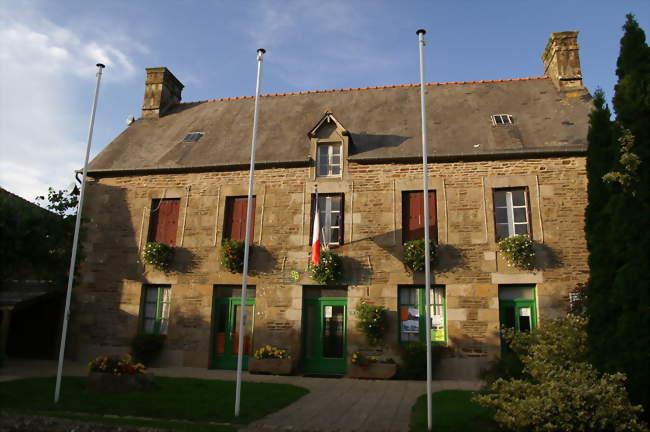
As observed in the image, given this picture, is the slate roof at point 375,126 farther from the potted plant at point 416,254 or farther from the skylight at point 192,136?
the potted plant at point 416,254

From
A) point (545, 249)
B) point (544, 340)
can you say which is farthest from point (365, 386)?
point (545, 249)

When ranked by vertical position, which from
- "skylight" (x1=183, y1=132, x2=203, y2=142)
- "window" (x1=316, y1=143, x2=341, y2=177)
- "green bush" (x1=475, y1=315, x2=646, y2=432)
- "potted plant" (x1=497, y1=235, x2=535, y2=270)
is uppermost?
"skylight" (x1=183, y1=132, x2=203, y2=142)

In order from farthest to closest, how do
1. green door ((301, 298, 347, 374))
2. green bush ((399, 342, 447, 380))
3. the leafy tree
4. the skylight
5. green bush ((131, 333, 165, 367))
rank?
the skylight, green bush ((131, 333, 165, 367)), green door ((301, 298, 347, 374)), green bush ((399, 342, 447, 380)), the leafy tree

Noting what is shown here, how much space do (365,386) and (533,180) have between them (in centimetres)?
652

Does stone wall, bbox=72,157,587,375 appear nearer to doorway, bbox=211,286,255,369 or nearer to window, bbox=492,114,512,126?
doorway, bbox=211,286,255,369

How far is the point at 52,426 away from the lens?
5773 millimetres

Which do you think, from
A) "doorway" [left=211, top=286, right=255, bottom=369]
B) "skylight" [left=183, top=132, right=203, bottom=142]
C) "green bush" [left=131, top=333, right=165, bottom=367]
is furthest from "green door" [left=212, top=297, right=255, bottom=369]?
"skylight" [left=183, top=132, right=203, bottom=142]

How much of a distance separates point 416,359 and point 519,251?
350 cm

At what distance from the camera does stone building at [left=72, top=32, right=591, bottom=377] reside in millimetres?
11570

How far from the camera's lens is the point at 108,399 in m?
7.85

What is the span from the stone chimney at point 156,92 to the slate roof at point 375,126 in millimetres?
371

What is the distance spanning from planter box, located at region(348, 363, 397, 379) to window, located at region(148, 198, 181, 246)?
6.18 m

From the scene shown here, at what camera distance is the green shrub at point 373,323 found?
11.5 m

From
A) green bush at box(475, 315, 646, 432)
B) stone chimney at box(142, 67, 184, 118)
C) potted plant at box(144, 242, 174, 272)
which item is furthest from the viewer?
stone chimney at box(142, 67, 184, 118)
